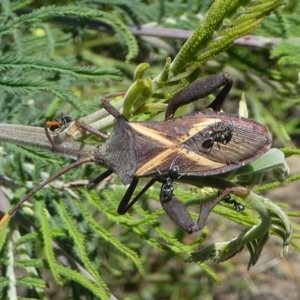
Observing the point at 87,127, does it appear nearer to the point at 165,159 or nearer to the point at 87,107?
the point at 165,159

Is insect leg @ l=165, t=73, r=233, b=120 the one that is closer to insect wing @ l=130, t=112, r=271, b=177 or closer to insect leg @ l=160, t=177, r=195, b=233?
insect wing @ l=130, t=112, r=271, b=177

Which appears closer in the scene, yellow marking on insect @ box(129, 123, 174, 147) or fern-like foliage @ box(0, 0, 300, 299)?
fern-like foliage @ box(0, 0, 300, 299)

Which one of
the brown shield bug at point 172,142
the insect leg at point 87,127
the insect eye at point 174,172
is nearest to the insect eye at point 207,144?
the brown shield bug at point 172,142

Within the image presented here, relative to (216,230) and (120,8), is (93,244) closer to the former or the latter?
(120,8)

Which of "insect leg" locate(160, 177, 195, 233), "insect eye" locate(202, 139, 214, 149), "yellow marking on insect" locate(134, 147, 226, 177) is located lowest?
"insect leg" locate(160, 177, 195, 233)

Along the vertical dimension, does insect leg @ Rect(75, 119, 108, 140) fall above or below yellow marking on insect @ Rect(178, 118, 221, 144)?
above

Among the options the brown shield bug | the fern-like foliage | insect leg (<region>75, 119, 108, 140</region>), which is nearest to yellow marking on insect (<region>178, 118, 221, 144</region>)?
the brown shield bug

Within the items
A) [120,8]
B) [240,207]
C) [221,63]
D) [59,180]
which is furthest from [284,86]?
[240,207]

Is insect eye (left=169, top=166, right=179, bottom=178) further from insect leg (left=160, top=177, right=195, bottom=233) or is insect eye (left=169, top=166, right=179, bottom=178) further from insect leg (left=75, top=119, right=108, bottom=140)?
insect leg (left=75, top=119, right=108, bottom=140)

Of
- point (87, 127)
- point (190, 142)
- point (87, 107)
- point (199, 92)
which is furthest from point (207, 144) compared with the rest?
point (87, 107)
